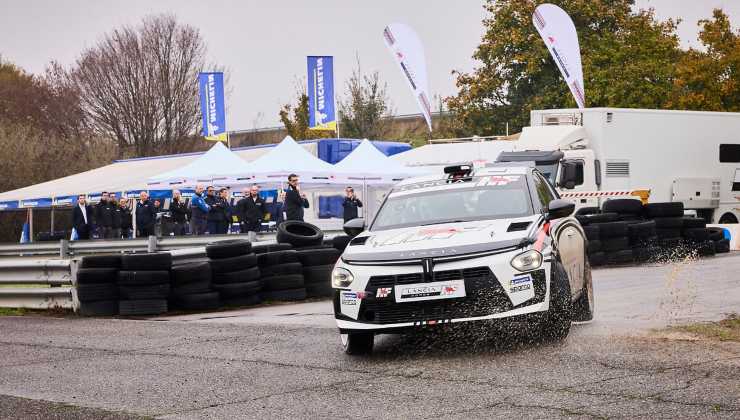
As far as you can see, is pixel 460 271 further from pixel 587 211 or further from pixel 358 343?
pixel 587 211

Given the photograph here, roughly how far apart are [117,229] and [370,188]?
24.2 ft

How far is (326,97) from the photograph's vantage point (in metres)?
40.2

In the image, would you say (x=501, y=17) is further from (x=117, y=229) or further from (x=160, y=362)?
(x=160, y=362)

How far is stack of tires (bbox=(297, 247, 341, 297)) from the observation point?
16359mm

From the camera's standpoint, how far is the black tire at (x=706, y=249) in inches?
916

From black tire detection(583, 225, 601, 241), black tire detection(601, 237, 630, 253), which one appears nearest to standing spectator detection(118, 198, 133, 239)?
black tire detection(583, 225, 601, 241)

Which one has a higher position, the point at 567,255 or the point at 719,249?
the point at 567,255

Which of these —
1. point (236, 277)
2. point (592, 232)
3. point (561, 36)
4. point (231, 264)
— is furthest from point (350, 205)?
point (231, 264)

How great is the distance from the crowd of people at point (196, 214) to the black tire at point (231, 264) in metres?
10.0

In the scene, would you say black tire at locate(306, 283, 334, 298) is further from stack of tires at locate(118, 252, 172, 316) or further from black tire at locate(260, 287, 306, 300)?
stack of tires at locate(118, 252, 172, 316)

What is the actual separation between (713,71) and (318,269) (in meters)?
40.9

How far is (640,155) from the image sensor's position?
30.8 m

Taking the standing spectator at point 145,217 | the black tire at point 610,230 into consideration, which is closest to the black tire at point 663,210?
the black tire at point 610,230

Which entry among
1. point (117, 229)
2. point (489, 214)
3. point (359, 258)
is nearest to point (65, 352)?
point (359, 258)
